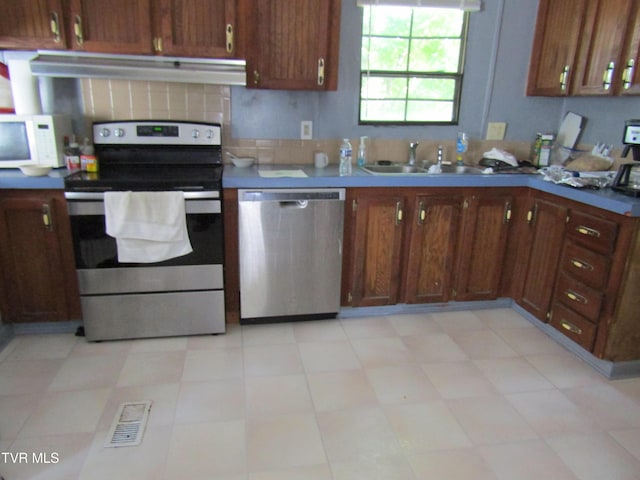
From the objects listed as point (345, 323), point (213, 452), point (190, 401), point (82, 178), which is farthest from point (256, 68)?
point (213, 452)

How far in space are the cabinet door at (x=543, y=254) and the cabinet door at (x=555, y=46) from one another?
2.88 ft

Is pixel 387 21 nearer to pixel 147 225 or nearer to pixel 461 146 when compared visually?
pixel 461 146

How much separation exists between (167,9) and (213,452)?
2.27 m

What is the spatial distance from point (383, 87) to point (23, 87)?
7.40 ft

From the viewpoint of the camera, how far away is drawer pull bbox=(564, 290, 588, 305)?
246 cm

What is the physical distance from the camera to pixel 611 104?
302 centimetres

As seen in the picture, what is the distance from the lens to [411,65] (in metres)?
3.22

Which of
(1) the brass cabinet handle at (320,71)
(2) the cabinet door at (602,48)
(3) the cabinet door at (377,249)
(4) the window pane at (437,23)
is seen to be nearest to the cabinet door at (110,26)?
(1) the brass cabinet handle at (320,71)

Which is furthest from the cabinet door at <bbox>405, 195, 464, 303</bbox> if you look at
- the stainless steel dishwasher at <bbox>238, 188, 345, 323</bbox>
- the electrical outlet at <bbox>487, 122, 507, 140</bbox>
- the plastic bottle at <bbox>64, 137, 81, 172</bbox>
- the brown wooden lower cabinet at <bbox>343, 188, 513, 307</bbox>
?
the plastic bottle at <bbox>64, 137, 81, 172</bbox>

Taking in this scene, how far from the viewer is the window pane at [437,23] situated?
3.14 metres

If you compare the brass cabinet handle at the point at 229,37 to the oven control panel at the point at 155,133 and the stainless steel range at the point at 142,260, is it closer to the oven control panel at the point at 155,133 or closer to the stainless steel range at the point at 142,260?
the oven control panel at the point at 155,133

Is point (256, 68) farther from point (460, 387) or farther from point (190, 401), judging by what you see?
point (460, 387)

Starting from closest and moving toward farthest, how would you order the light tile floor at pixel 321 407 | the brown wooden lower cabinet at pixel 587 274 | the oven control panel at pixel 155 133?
the light tile floor at pixel 321 407 < the brown wooden lower cabinet at pixel 587 274 < the oven control panel at pixel 155 133

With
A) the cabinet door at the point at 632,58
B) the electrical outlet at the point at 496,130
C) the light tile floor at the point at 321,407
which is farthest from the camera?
the electrical outlet at the point at 496,130
